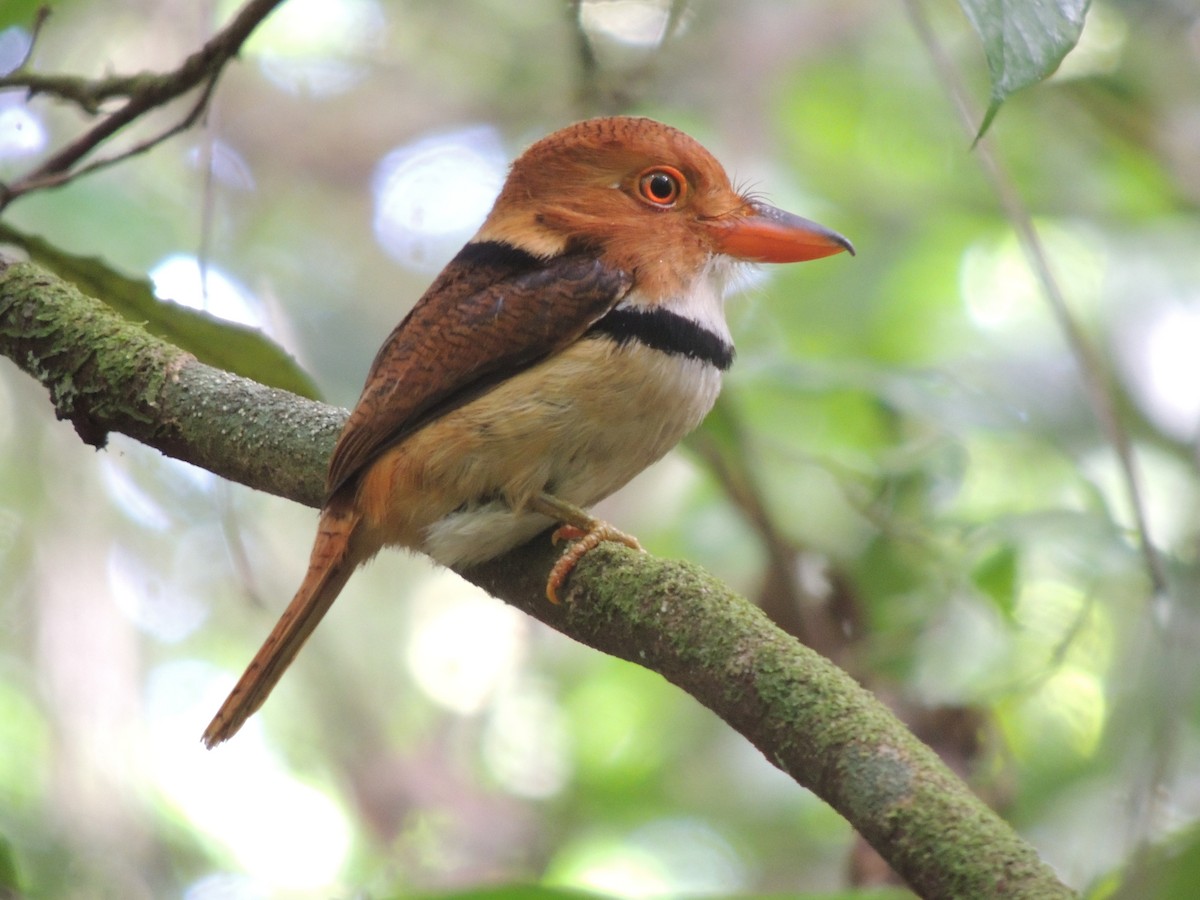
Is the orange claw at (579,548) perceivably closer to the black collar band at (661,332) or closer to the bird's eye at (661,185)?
the black collar band at (661,332)

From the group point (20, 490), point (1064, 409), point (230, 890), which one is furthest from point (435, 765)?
point (1064, 409)

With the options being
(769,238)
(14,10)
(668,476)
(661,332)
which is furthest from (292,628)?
(668,476)

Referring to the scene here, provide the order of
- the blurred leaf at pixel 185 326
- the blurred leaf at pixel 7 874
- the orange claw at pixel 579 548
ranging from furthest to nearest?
the blurred leaf at pixel 185 326 < the orange claw at pixel 579 548 < the blurred leaf at pixel 7 874

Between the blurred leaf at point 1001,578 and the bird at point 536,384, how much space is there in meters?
0.86

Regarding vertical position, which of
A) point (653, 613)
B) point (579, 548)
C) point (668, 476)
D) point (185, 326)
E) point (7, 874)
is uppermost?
point (668, 476)

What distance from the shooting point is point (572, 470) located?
2168 mm

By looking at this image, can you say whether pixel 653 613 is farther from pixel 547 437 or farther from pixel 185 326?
pixel 185 326

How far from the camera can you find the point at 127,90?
2.41m

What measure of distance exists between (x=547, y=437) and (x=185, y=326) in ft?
2.64

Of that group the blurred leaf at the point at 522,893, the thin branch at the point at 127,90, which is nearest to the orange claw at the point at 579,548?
the blurred leaf at the point at 522,893

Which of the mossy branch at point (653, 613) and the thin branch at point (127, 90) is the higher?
the thin branch at point (127, 90)

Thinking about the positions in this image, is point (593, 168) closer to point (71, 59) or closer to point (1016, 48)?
point (1016, 48)

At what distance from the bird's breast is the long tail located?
0.10m

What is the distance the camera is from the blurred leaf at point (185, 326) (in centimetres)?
242
